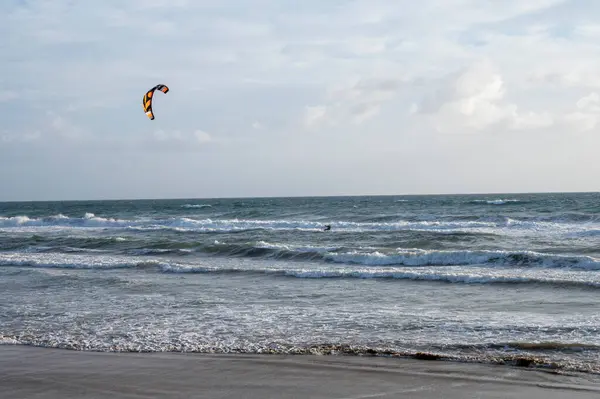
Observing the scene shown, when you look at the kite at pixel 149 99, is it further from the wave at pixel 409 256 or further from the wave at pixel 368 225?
the wave at pixel 368 225

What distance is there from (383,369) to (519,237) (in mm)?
19676

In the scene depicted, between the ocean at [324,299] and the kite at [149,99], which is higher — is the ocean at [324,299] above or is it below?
below

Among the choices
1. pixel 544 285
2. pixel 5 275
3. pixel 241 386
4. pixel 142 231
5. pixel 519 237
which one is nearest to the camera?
pixel 241 386

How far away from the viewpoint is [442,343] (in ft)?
25.3

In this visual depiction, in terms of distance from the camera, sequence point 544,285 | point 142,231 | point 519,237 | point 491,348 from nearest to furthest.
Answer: point 491,348 < point 544,285 < point 519,237 < point 142,231

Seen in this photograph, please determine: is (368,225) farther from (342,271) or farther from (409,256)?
(342,271)

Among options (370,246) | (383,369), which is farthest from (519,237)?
(383,369)

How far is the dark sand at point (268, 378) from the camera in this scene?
19.2 feet

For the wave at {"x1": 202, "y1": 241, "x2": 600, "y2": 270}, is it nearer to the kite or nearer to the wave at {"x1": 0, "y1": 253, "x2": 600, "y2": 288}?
the wave at {"x1": 0, "y1": 253, "x2": 600, "y2": 288}

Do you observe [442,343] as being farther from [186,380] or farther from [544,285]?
[544,285]

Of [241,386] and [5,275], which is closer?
[241,386]

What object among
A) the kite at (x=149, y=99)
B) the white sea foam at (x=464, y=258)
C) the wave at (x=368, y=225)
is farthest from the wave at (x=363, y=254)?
the wave at (x=368, y=225)

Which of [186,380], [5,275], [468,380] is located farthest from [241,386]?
[5,275]

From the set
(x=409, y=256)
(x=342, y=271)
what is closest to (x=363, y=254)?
(x=409, y=256)
